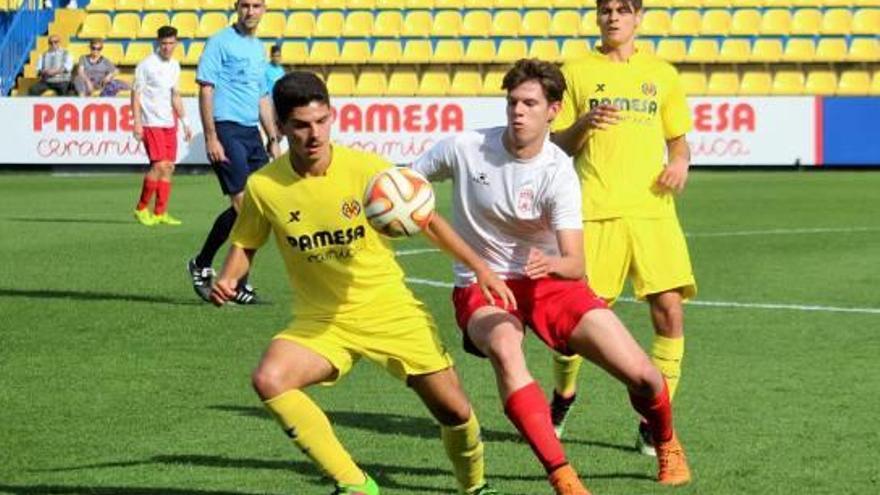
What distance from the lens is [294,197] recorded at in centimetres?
694

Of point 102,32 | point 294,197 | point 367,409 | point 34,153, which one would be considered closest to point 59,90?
point 34,153

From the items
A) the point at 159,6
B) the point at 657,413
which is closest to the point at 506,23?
the point at 159,6

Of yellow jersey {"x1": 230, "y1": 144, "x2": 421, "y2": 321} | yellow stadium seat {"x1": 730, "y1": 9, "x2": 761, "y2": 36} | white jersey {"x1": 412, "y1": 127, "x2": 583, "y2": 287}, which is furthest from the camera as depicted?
yellow stadium seat {"x1": 730, "y1": 9, "x2": 761, "y2": 36}

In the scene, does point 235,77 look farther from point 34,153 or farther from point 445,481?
point 34,153

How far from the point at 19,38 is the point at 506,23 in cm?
898

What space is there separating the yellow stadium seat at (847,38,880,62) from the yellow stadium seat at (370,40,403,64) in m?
7.95

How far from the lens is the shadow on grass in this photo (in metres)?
14.2

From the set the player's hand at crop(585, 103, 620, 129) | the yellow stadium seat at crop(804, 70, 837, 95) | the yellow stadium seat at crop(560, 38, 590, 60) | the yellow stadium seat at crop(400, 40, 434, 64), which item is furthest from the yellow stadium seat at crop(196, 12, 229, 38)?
the player's hand at crop(585, 103, 620, 129)

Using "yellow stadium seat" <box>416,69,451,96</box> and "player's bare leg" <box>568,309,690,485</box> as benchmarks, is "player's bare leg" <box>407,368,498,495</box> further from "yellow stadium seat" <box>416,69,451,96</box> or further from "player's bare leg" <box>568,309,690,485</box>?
"yellow stadium seat" <box>416,69,451,96</box>

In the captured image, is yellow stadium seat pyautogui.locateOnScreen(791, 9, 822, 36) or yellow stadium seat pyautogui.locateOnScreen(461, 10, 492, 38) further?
yellow stadium seat pyautogui.locateOnScreen(461, 10, 492, 38)

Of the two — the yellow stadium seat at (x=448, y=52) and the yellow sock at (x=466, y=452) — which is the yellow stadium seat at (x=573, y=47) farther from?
the yellow sock at (x=466, y=452)

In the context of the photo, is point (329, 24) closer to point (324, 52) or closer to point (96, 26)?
point (324, 52)

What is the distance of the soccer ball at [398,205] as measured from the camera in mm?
6516

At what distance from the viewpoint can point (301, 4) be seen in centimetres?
3744
